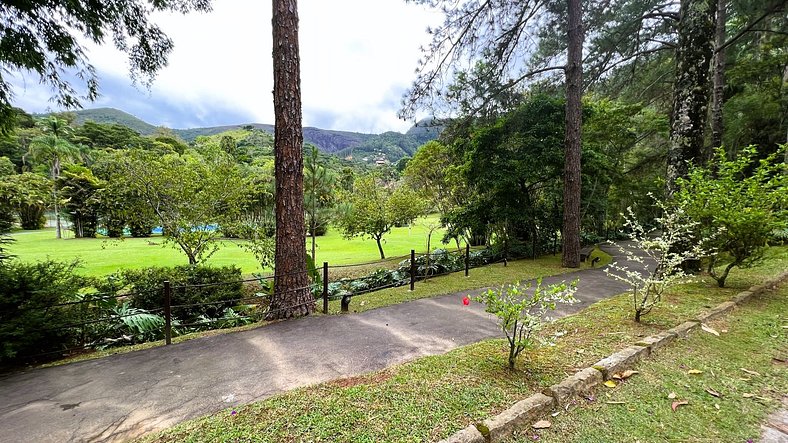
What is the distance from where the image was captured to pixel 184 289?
5.64 meters

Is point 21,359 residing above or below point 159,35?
below

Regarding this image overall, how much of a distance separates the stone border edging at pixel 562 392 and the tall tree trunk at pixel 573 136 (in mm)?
5291

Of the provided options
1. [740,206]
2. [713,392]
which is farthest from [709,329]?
[740,206]

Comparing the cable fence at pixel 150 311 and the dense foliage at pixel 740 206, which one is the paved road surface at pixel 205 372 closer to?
the cable fence at pixel 150 311

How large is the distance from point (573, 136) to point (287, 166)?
753 centimetres

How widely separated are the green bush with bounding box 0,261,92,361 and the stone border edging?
14.8ft

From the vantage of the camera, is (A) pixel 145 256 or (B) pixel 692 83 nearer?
(B) pixel 692 83

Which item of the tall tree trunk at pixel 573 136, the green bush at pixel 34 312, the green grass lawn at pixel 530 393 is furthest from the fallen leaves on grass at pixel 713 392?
the tall tree trunk at pixel 573 136

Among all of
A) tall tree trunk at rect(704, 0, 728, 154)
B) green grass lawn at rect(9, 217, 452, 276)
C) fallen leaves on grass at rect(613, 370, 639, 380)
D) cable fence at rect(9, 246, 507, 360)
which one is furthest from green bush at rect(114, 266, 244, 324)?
tall tree trunk at rect(704, 0, 728, 154)

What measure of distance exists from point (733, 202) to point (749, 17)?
1036 cm

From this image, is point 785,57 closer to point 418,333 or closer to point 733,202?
point 733,202

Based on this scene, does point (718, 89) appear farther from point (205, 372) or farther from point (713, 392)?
→ point (205, 372)

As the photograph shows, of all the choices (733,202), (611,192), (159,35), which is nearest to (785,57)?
(611,192)

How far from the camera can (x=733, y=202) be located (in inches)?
186
